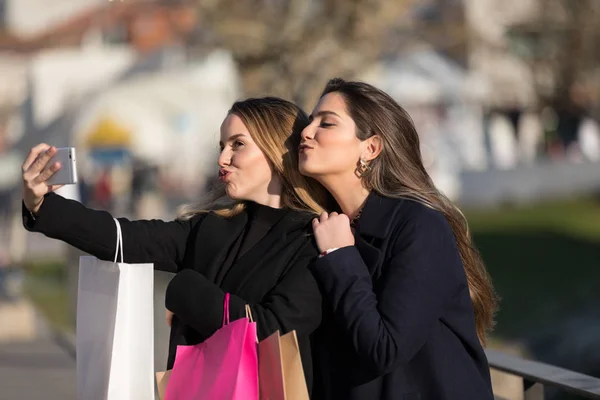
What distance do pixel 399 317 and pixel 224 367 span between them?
0.46 meters

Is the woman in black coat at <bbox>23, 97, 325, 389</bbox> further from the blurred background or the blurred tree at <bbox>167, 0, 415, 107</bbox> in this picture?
the blurred tree at <bbox>167, 0, 415, 107</bbox>

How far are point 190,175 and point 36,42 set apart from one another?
96.1 feet

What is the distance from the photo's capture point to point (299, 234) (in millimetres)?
3461

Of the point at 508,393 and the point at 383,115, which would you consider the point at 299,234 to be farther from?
the point at 508,393

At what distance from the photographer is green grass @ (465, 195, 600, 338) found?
18.2 m

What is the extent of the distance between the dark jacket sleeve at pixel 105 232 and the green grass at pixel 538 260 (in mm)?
13140

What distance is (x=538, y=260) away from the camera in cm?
2206

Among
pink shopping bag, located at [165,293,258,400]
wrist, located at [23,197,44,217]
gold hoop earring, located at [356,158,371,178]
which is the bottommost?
pink shopping bag, located at [165,293,258,400]

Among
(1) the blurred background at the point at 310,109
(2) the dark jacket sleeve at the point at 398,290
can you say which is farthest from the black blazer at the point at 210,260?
(1) the blurred background at the point at 310,109

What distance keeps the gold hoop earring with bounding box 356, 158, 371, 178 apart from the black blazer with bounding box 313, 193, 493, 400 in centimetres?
14

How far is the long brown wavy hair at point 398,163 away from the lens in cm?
343

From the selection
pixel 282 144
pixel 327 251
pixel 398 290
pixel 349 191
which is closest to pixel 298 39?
pixel 282 144

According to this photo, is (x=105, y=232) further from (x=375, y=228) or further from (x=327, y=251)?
(x=375, y=228)

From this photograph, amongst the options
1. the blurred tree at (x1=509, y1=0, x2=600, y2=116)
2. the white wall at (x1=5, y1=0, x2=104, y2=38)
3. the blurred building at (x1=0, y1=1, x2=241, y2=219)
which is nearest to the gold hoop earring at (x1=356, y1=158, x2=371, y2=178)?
the blurred building at (x1=0, y1=1, x2=241, y2=219)
